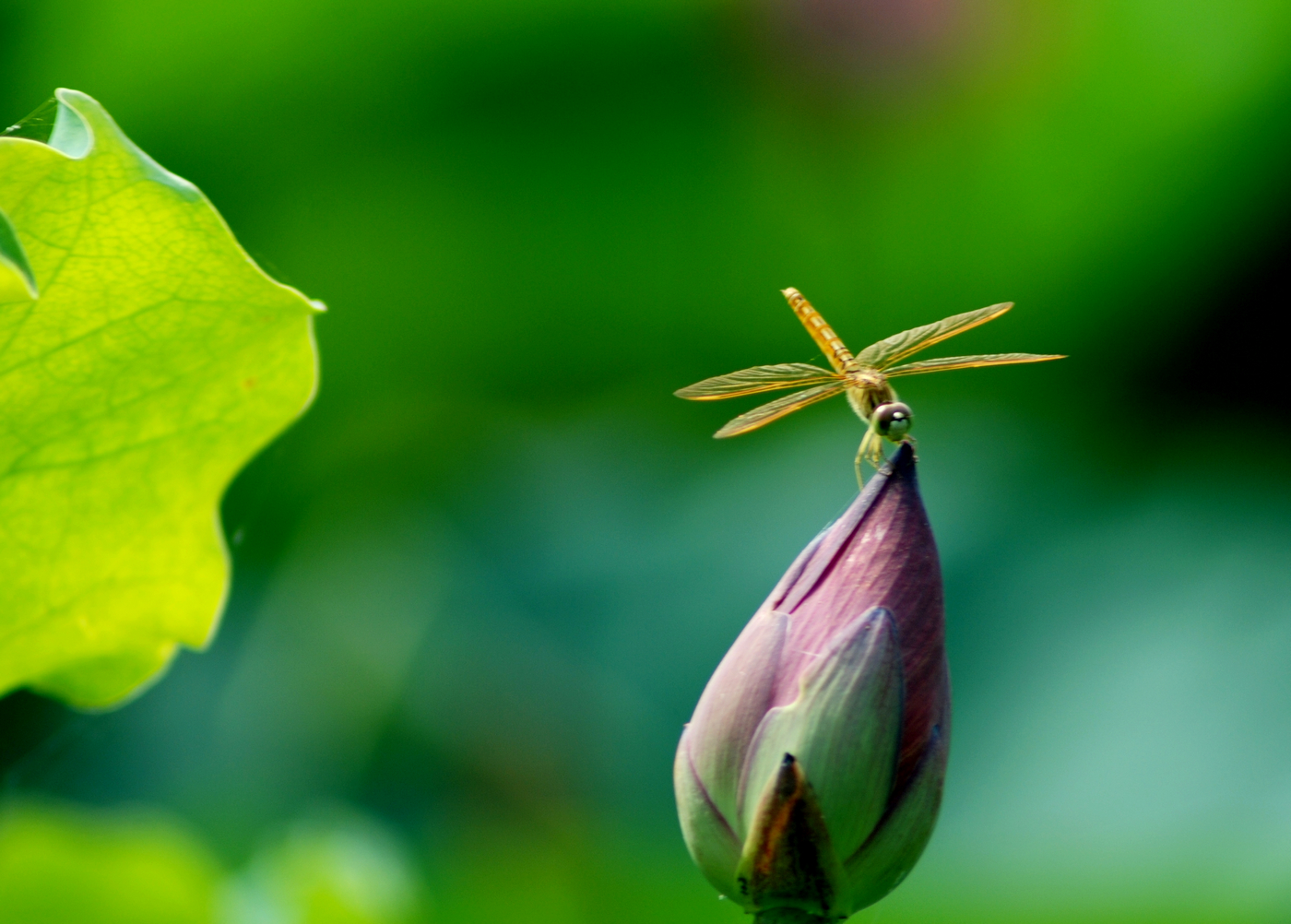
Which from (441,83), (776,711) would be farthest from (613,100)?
(776,711)

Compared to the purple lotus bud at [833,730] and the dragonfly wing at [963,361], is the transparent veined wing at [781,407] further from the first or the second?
the purple lotus bud at [833,730]

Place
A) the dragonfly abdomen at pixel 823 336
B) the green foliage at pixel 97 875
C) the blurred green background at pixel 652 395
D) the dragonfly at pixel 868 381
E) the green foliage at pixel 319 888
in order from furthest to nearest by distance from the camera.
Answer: the blurred green background at pixel 652 395 < the green foliage at pixel 319 888 < the green foliage at pixel 97 875 < the dragonfly abdomen at pixel 823 336 < the dragonfly at pixel 868 381

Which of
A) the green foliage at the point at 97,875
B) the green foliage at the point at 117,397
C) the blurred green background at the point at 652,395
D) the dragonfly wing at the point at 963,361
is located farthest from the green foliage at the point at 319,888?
the dragonfly wing at the point at 963,361

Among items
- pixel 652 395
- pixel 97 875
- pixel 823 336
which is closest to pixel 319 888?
pixel 97 875

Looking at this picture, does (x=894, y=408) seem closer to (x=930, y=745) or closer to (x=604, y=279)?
(x=930, y=745)

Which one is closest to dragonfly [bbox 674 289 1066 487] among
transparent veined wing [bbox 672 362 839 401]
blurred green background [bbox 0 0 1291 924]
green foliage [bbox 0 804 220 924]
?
transparent veined wing [bbox 672 362 839 401]

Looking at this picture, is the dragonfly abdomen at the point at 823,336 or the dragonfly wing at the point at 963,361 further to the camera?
the dragonfly abdomen at the point at 823,336
